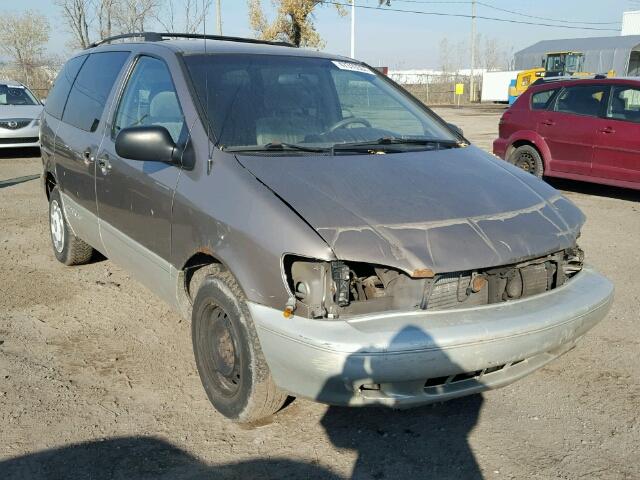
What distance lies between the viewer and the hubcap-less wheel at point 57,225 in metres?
5.52

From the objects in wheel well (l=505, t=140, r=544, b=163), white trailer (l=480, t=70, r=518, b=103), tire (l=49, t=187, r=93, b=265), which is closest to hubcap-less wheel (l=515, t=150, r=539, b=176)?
wheel well (l=505, t=140, r=544, b=163)

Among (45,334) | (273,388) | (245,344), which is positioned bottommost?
(45,334)

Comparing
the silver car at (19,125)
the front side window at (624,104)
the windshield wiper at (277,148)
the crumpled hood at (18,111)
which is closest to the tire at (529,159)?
the front side window at (624,104)

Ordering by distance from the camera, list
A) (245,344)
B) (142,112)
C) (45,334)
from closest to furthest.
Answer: (245,344), (142,112), (45,334)

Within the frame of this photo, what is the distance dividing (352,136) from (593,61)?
162 ft

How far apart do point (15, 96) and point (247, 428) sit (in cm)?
1351

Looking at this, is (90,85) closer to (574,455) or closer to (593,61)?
(574,455)

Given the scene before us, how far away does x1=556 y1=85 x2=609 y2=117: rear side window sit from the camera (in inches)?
342

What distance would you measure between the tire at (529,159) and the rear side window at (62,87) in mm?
6424

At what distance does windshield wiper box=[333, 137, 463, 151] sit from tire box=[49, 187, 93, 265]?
291cm

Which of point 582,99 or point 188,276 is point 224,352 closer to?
point 188,276

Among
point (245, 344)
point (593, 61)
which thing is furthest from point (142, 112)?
point (593, 61)

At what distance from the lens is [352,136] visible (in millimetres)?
3629

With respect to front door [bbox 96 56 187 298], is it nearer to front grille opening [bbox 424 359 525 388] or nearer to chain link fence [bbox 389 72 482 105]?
front grille opening [bbox 424 359 525 388]
